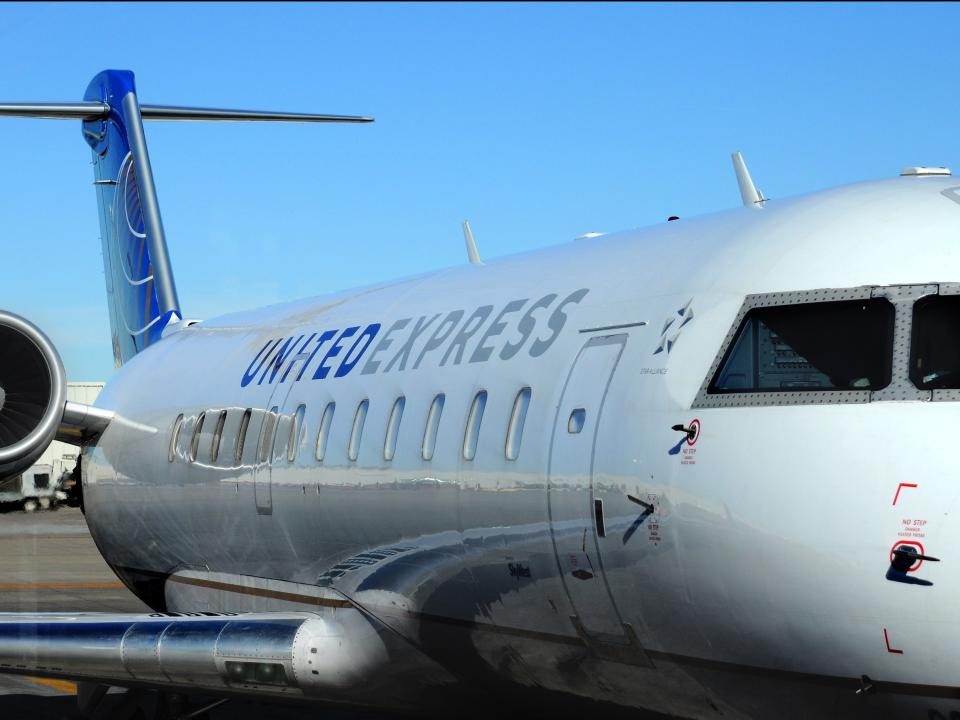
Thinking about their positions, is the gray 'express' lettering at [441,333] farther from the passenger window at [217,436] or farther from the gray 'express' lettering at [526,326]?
the passenger window at [217,436]

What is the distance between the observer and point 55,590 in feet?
81.8

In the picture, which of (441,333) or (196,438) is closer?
(441,333)

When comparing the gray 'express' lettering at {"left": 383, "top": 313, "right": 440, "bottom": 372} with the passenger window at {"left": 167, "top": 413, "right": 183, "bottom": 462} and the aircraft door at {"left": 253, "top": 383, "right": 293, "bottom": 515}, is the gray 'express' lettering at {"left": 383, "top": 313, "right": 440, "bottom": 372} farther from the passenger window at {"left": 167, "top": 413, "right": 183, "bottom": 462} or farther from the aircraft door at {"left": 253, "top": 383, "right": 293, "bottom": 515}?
the passenger window at {"left": 167, "top": 413, "right": 183, "bottom": 462}

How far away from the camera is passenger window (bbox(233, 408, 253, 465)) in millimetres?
11414

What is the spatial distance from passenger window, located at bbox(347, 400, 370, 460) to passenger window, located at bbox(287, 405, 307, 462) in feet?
2.98

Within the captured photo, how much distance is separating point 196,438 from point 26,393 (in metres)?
1.59

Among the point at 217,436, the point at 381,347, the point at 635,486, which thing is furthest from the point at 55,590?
the point at 635,486

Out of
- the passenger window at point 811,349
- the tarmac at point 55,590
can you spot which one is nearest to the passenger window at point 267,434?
the tarmac at point 55,590

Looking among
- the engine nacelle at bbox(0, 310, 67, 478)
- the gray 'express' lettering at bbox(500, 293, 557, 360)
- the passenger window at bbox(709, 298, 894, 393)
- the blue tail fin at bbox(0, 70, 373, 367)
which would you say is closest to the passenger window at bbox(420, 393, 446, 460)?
the gray 'express' lettering at bbox(500, 293, 557, 360)

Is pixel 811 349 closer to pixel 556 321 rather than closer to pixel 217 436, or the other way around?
pixel 556 321

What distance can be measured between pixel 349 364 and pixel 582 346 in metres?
3.17

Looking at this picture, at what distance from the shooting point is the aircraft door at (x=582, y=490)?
6879 mm

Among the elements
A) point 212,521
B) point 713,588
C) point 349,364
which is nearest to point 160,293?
point 212,521

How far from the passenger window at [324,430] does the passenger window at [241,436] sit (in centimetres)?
145
